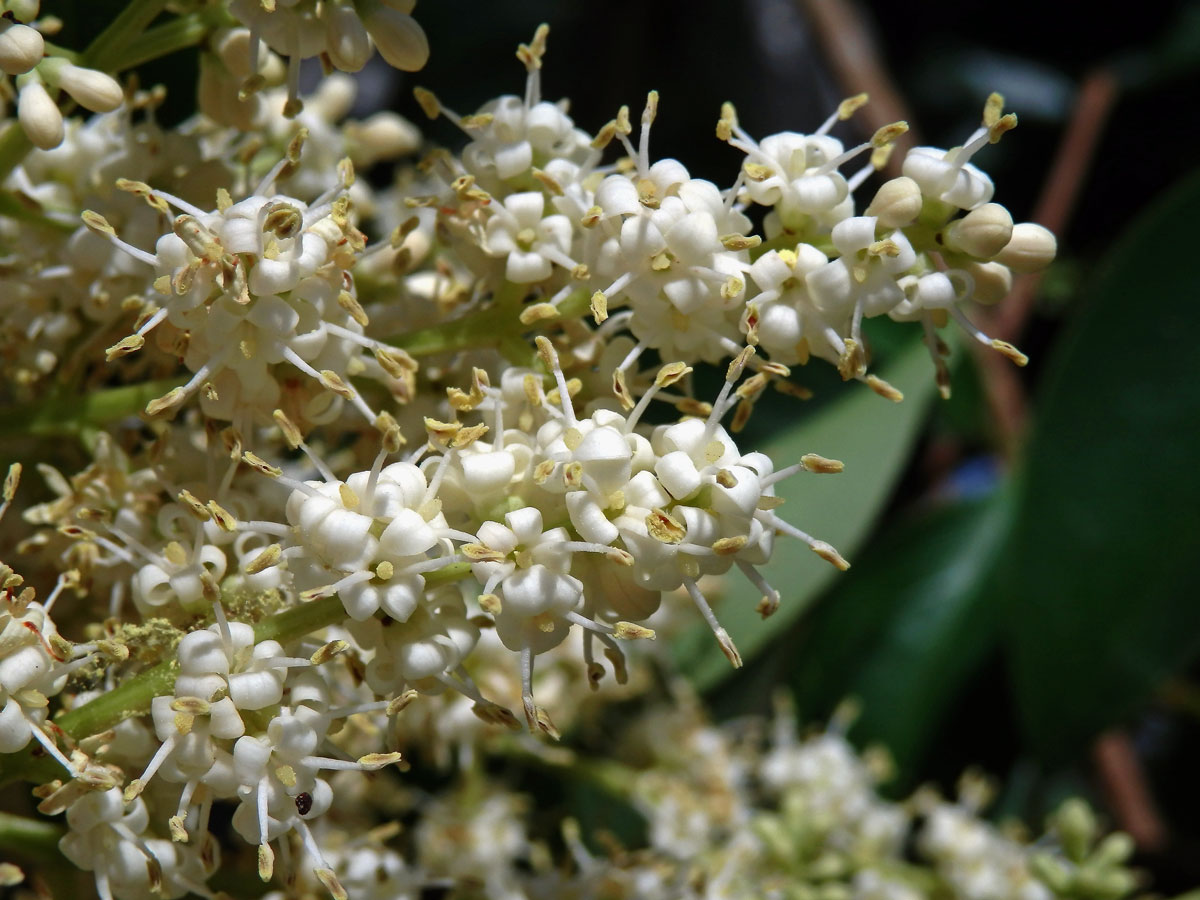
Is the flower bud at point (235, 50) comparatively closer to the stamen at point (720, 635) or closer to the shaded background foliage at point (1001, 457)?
the shaded background foliage at point (1001, 457)

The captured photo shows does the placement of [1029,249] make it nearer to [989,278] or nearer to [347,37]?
[989,278]

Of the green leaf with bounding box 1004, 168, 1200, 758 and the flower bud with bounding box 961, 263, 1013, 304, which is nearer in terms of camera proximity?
the flower bud with bounding box 961, 263, 1013, 304

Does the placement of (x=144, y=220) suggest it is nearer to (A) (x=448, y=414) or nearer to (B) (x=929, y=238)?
(A) (x=448, y=414)

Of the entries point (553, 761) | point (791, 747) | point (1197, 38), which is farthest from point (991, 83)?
point (553, 761)

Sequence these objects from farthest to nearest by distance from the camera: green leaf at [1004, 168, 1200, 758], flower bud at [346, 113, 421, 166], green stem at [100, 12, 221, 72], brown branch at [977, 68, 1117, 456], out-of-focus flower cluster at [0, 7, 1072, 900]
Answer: brown branch at [977, 68, 1117, 456]
green leaf at [1004, 168, 1200, 758]
flower bud at [346, 113, 421, 166]
green stem at [100, 12, 221, 72]
out-of-focus flower cluster at [0, 7, 1072, 900]

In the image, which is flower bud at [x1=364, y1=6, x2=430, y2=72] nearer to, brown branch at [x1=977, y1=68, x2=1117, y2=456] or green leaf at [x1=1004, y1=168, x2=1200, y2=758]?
green leaf at [x1=1004, y1=168, x2=1200, y2=758]

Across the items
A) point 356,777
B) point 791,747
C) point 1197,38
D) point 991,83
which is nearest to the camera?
point 356,777

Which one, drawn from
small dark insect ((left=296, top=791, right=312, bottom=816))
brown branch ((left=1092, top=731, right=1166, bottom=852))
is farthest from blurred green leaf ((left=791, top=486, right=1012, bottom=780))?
Result: small dark insect ((left=296, top=791, right=312, bottom=816))
